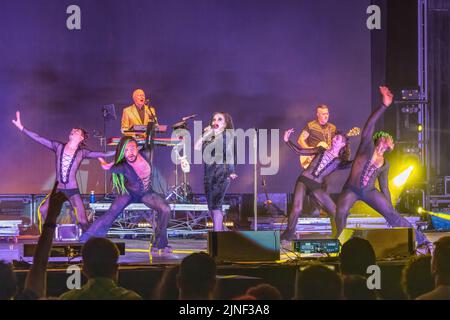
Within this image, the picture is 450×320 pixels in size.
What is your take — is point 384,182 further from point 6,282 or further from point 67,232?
point 6,282

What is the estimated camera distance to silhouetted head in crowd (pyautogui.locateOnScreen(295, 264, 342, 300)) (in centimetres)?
337

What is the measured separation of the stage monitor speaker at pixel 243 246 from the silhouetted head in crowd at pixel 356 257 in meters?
2.03

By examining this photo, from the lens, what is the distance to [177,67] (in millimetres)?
13219

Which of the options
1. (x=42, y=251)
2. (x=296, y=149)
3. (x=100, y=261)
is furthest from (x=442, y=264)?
(x=296, y=149)

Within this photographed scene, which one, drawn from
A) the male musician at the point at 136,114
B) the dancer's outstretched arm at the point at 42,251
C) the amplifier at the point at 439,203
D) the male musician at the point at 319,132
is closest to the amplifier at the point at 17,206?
the male musician at the point at 136,114

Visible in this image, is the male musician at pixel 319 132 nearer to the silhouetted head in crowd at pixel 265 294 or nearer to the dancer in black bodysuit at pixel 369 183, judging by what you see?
the dancer in black bodysuit at pixel 369 183

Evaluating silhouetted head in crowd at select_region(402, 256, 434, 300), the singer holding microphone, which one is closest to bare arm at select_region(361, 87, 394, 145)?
the singer holding microphone

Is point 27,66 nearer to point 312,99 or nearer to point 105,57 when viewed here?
point 105,57

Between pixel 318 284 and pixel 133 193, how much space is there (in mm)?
5316

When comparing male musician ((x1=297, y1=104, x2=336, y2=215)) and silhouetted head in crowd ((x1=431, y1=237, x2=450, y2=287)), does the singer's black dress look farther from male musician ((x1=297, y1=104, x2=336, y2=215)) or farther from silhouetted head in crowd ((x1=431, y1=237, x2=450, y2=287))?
silhouetted head in crowd ((x1=431, y1=237, x2=450, y2=287))

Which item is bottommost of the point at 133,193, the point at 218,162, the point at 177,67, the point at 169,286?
the point at 169,286

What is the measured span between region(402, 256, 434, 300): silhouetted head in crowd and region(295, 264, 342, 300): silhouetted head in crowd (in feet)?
3.60

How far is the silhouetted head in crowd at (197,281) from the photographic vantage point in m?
3.46
